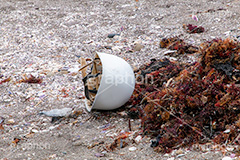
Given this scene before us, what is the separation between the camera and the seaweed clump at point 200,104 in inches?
131

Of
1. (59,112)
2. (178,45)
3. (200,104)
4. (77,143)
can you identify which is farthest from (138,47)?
(77,143)

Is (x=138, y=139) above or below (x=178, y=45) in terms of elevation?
below

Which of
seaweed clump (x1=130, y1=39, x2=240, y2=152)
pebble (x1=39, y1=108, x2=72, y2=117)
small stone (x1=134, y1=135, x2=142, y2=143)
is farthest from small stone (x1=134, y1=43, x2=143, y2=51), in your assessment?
small stone (x1=134, y1=135, x2=142, y2=143)

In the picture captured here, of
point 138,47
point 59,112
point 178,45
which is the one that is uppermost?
point 178,45

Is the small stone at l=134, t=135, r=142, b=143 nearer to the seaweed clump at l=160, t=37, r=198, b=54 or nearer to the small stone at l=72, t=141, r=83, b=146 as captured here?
the small stone at l=72, t=141, r=83, b=146

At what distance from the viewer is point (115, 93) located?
161 inches

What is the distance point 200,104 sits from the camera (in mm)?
3607

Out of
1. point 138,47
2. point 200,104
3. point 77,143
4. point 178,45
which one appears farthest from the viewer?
point 138,47

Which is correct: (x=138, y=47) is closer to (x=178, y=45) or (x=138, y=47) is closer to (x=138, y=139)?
(x=178, y=45)

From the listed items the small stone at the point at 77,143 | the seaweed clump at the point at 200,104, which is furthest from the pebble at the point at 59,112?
the seaweed clump at the point at 200,104

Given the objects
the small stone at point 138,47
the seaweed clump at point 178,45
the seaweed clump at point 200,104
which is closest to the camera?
the seaweed clump at point 200,104

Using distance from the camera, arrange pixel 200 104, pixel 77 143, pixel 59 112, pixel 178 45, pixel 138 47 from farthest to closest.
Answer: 1. pixel 138 47
2. pixel 178 45
3. pixel 59 112
4. pixel 77 143
5. pixel 200 104

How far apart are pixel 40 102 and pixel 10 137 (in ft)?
3.05

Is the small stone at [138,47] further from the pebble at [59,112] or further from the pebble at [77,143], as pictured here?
the pebble at [77,143]
